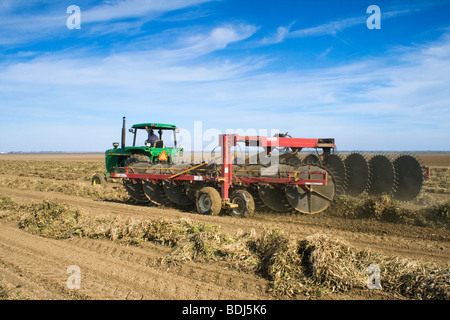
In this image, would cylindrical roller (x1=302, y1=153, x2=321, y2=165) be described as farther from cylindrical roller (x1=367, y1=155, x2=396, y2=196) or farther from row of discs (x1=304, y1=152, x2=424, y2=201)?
cylindrical roller (x1=367, y1=155, x2=396, y2=196)

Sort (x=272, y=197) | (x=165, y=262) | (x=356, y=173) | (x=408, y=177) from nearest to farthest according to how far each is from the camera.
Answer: (x=165, y=262)
(x=272, y=197)
(x=408, y=177)
(x=356, y=173)

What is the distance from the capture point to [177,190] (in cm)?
1059

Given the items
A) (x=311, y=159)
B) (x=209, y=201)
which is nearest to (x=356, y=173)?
(x=311, y=159)

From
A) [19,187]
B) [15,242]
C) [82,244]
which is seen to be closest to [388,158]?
[82,244]

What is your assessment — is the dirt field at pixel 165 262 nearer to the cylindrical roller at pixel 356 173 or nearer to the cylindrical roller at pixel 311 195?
the cylindrical roller at pixel 311 195

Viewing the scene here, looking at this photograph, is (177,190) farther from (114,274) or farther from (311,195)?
(114,274)

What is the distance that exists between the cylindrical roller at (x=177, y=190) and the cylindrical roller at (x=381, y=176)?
542 centimetres

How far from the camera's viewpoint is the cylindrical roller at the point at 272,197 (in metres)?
8.88

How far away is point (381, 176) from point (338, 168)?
47.8 inches

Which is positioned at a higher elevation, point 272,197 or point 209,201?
point 272,197

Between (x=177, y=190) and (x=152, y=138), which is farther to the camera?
(x=152, y=138)

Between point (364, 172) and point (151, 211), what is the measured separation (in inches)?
245

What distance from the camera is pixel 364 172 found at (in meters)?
10.2
